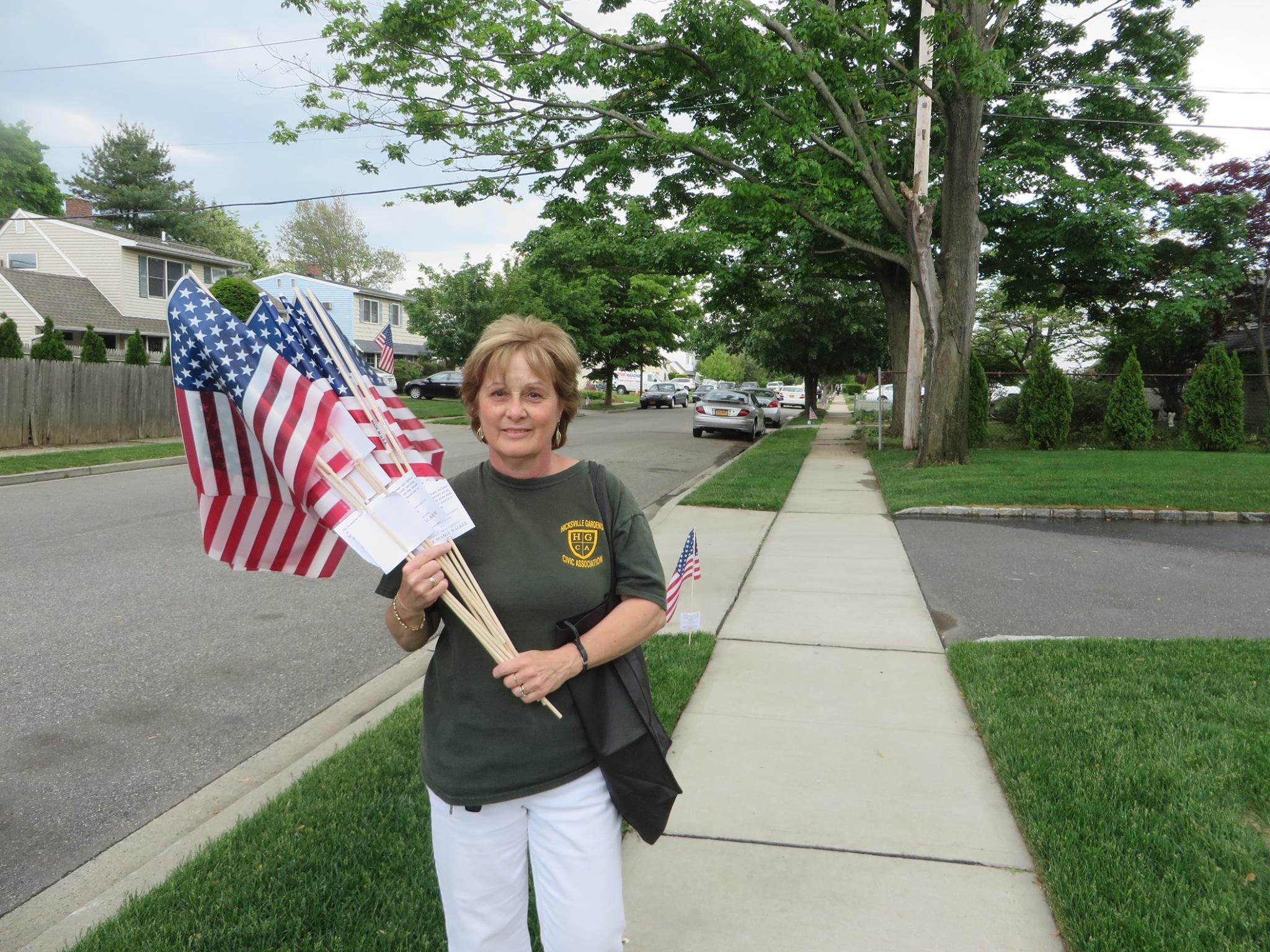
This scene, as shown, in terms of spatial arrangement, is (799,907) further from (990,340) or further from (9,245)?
(9,245)

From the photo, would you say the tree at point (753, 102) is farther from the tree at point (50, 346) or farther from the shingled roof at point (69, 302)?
the shingled roof at point (69, 302)

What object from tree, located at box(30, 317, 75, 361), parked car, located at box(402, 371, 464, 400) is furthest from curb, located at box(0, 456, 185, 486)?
parked car, located at box(402, 371, 464, 400)

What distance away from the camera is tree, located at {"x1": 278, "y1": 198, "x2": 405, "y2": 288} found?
71312mm

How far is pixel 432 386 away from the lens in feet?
137

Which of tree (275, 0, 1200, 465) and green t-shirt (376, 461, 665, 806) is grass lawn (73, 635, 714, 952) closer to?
green t-shirt (376, 461, 665, 806)

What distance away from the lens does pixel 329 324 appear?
2055 millimetres

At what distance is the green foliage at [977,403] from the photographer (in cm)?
2009

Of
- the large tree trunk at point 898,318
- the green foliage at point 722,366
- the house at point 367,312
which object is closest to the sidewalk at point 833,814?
the large tree trunk at point 898,318

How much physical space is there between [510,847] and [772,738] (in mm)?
2486

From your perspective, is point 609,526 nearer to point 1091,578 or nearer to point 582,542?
point 582,542

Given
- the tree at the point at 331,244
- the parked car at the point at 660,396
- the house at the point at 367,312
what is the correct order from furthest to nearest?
the tree at the point at 331,244
the parked car at the point at 660,396
the house at the point at 367,312

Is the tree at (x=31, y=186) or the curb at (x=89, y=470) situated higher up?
the tree at (x=31, y=186)

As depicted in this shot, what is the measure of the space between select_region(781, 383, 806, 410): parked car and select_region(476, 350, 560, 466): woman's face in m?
43.3

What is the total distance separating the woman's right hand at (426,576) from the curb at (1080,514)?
388 inches
